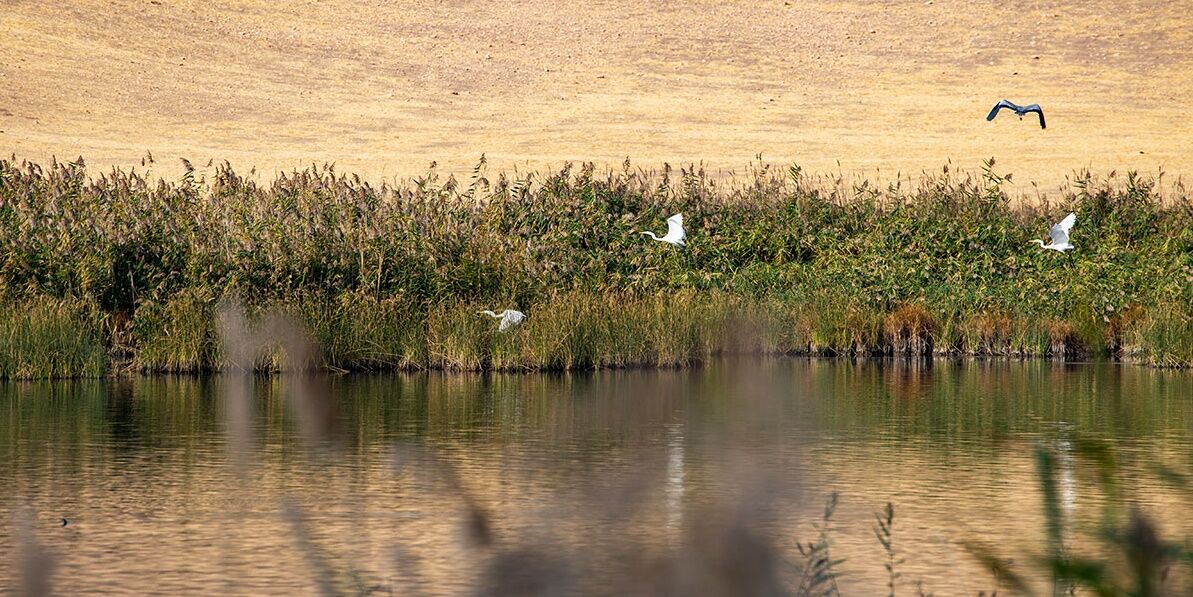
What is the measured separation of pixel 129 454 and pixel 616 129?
35040 millimetres

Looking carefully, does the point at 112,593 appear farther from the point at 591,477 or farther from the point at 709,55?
the point at 709,55

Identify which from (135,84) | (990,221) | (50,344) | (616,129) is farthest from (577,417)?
(135,84)

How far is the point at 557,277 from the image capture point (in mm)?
21125

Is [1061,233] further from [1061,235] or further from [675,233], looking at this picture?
[675,233]

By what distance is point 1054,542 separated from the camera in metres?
2.62

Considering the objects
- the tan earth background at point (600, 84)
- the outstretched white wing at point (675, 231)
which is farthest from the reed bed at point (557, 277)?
the tan earth background at point (600, 84)

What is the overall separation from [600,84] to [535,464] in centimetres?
4308

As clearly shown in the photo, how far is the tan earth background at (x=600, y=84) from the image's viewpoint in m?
43.4

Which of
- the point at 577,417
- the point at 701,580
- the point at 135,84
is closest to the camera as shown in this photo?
the point at 701,580

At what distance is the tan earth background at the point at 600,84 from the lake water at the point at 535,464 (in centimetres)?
2226

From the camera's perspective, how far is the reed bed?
18.5 meters

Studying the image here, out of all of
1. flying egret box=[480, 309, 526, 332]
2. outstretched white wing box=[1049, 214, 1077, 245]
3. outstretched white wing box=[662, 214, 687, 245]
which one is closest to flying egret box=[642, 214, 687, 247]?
outstretched white wing box=[662, 214, 687, 245]

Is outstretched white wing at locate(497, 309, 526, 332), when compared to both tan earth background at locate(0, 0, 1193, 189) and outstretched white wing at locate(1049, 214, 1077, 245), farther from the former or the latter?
tan earth background at locate(0, 0, 1193, 189)

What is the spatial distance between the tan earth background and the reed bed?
1419cm
